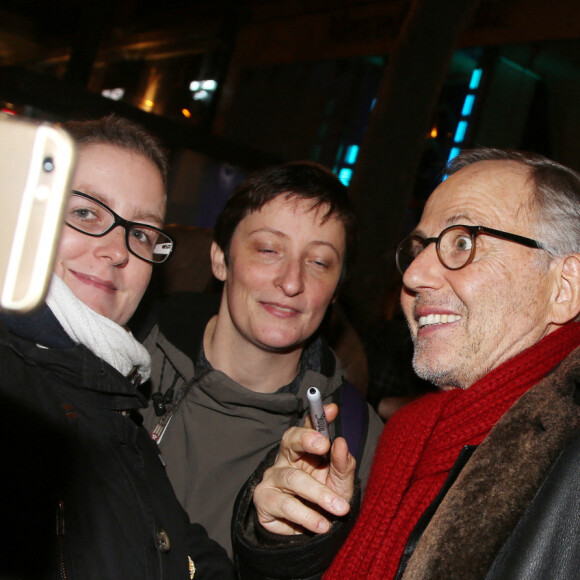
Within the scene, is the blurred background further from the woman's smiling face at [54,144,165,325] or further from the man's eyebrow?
the woman's smiling face at [54,144,165,325]

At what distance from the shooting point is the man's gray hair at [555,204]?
1.54 metres

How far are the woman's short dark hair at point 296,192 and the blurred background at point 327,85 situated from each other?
1893 mm

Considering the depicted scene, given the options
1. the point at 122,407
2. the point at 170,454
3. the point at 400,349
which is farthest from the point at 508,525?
the point at 400,349

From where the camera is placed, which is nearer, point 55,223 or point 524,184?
point 55,223

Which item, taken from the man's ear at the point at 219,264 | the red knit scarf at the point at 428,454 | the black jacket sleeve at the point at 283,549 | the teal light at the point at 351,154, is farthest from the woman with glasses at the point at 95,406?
the teal light at the point at 351,154

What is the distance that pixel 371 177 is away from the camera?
15.7 feet

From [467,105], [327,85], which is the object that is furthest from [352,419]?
[327,85]

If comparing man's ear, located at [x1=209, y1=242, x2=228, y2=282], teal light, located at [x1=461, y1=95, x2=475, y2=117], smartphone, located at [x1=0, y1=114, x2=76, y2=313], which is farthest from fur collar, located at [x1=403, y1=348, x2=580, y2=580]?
teal light, located at [x1=461, y1=95, x2=475, y2=117]

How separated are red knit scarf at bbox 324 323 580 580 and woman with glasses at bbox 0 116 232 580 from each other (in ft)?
1.47

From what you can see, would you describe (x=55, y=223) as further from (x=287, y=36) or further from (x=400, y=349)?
(x=287, y=36)

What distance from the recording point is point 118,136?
68.5 inches

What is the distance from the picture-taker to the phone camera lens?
411 millimetres

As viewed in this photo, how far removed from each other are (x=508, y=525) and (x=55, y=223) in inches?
37.1

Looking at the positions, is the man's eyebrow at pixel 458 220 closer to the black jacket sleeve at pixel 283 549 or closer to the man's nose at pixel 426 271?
the man's nose at pixel 426 271
